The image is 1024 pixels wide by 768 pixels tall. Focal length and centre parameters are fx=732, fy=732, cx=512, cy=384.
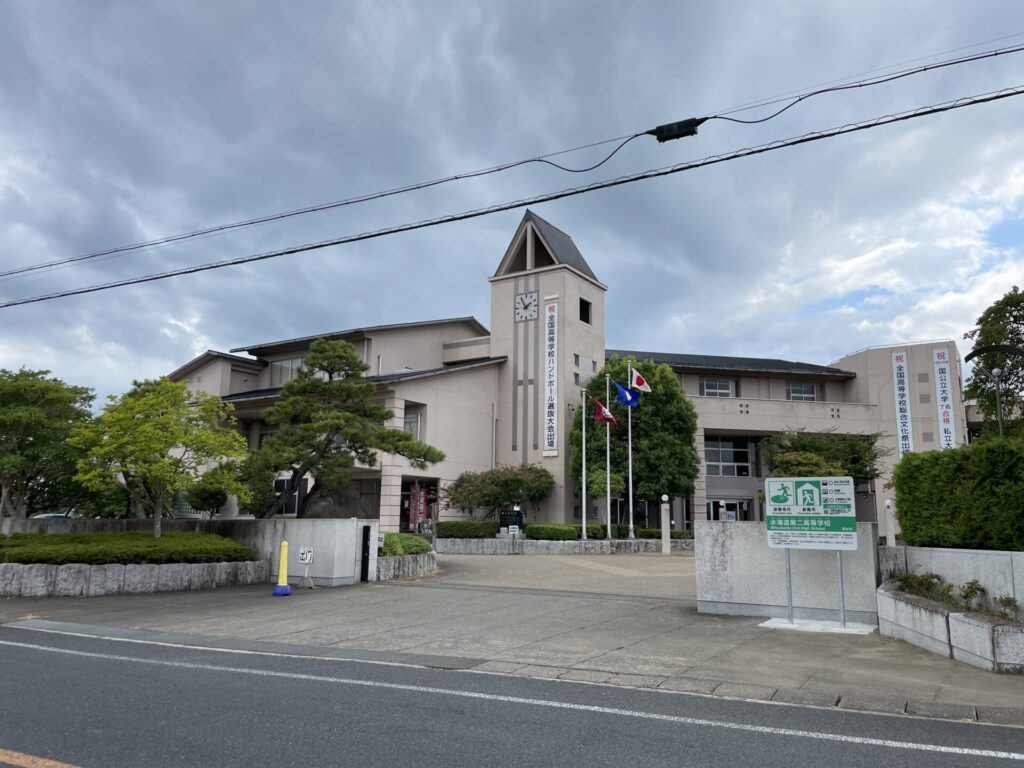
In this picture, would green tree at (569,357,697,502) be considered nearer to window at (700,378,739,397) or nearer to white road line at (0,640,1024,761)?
window at (700,378,739,397)

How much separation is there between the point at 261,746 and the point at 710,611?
29.1 ft

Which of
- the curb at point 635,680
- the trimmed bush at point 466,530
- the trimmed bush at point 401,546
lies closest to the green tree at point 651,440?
the trimmed bush at point 466,530

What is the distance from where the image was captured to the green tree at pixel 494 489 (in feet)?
110

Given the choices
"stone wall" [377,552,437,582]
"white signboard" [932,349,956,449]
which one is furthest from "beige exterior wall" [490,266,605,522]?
"white signboard" [932,349,956,449]

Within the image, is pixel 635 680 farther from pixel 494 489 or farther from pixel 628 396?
pixel 494 489

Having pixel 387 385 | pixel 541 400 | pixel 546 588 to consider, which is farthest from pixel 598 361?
pixel 546 588

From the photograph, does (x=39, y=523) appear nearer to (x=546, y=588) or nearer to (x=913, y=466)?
(x=546, y=588)

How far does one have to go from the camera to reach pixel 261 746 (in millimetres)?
4930

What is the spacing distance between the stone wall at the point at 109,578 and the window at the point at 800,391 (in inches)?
1558

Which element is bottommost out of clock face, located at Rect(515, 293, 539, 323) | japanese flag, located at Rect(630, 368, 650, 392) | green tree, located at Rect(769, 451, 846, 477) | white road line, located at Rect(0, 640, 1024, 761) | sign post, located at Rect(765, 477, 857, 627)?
white road line, located at Rect(0, 640, 1024, 761)

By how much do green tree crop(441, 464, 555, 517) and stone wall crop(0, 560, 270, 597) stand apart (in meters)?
17.5

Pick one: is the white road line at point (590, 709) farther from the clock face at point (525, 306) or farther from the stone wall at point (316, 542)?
the clock face at point (525, 306)

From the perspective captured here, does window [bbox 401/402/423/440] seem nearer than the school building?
Yes

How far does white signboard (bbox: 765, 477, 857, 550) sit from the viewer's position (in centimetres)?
1055
